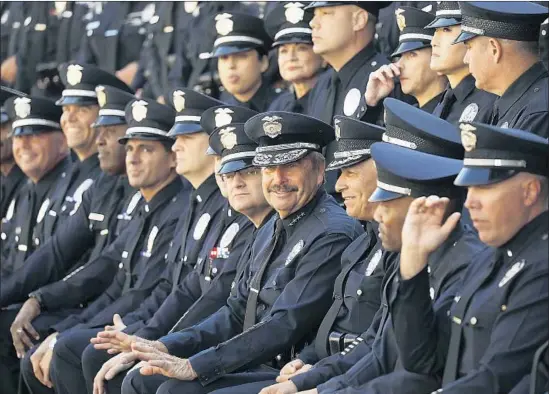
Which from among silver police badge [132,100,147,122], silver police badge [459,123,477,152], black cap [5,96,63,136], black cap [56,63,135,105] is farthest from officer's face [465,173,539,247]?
black cap [5,96,63,136]

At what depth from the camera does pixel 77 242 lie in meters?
10.1

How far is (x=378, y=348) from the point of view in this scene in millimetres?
5965

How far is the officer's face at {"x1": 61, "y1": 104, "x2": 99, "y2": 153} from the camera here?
10516mm

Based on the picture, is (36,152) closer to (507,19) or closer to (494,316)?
(507,19)

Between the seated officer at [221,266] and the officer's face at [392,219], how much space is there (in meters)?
1.86

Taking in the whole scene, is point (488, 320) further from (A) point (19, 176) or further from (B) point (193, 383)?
(A) point (19, 176)

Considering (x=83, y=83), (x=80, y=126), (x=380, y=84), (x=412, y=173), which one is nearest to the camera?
(x=412, y=173)

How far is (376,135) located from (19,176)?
5367 mm

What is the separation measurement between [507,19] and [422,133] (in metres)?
0.70

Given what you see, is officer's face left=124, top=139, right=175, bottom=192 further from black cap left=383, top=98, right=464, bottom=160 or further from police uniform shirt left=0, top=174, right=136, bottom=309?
black cap left=383, top=98, right=464, bottom=160

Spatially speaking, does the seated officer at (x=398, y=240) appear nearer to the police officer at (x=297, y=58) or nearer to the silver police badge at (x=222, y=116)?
the silver police badge at (x=222, y=116)

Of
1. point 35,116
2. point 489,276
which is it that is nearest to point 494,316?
point 489,276

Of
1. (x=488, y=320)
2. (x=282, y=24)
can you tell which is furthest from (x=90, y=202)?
(x=488, y=320)

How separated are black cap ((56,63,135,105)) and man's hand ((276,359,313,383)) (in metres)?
4.39
